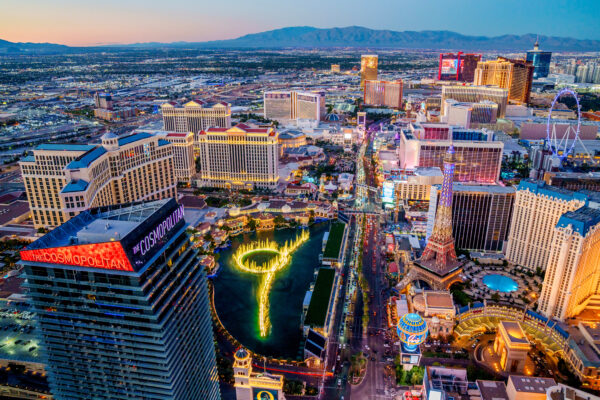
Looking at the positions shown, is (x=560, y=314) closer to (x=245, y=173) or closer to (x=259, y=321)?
(x=259, y=321)

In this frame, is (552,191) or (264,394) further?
(552,191)

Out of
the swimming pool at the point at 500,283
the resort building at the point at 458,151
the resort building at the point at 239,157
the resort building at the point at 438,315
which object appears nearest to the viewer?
the resort building at the point at 438,315

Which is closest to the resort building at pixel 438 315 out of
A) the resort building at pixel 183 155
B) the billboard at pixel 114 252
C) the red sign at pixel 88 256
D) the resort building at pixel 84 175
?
the billboard at pixel 114 252

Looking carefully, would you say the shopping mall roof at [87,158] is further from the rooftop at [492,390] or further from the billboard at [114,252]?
the rooftop at [492,390]

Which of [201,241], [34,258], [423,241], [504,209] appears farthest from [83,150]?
[504,209]

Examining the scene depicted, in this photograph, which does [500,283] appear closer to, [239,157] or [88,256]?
[88,256]

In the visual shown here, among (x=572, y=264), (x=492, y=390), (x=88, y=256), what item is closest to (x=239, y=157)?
(x=572, y=264)

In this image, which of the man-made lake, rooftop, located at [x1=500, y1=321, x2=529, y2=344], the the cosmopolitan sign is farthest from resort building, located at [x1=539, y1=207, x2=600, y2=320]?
the the cosmopolitan sign
